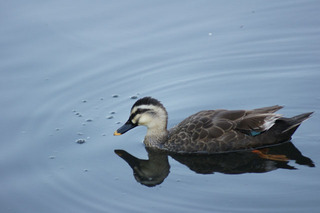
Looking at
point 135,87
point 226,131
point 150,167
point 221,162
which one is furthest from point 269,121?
point 135,87

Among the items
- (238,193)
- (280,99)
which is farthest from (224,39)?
(238,193)

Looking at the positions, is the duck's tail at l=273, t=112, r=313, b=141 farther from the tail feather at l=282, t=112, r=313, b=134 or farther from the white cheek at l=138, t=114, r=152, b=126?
the white cheek at l=138, t=114, r=152, b=126

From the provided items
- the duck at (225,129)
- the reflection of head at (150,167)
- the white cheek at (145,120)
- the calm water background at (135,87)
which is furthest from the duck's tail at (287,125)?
the white cheek at (145,120)

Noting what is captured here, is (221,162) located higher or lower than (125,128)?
lower

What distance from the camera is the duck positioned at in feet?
35.1

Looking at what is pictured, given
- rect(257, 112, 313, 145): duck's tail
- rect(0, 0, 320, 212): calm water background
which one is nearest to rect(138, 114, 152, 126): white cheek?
rect(0, 0, 320, 212): calm water background

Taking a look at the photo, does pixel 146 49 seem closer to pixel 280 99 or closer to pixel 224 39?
pixel 224 39

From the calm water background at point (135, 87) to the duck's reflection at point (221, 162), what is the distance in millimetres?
202

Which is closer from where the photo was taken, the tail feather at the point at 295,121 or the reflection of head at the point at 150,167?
the reflection of head at the point at 150,167

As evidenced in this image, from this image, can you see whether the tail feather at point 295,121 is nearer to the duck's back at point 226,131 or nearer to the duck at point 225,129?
the duck at point 225,129

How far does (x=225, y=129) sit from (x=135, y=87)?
8.83 ft

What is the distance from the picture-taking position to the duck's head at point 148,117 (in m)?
11.1

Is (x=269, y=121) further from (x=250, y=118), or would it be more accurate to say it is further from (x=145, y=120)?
(x=145, y=120)

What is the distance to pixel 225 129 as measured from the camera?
10836mm
